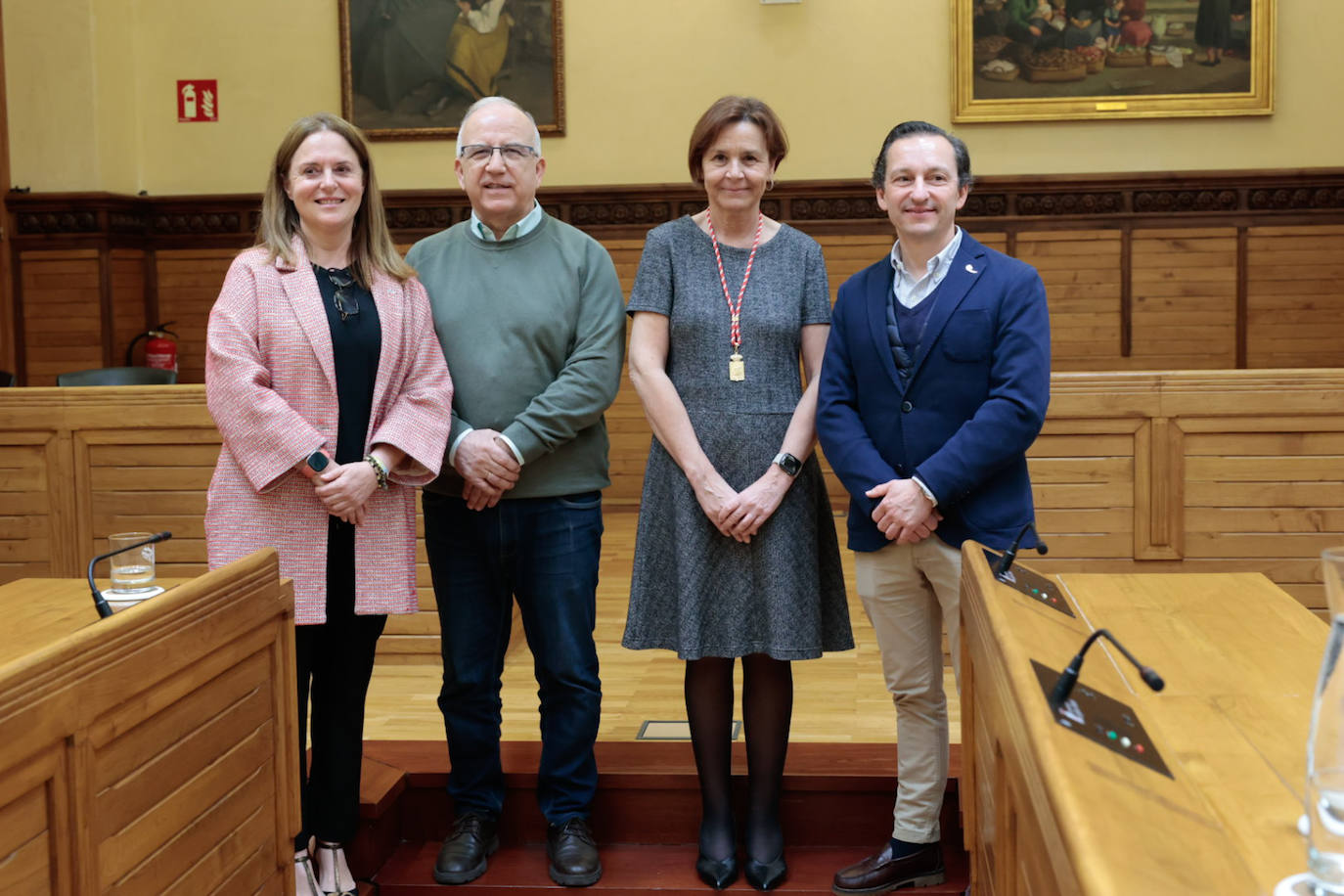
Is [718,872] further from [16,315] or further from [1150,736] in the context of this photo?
[16,315]

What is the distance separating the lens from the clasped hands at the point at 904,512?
268 cm

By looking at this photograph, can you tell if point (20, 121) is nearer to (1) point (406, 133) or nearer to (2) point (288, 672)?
(1) point (406, 133)

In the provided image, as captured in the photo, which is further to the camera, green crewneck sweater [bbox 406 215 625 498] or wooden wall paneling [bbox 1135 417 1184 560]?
wooden wall paneling [bbox 1135 417 1184 560]

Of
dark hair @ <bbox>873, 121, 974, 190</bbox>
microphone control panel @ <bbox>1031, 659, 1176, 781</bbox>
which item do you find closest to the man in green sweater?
dark hair @ <bbox>873, 121, 974, 190</bbox>

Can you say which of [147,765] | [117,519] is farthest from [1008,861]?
[117,519]

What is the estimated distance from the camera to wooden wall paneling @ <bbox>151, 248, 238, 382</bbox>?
8430 millimetres

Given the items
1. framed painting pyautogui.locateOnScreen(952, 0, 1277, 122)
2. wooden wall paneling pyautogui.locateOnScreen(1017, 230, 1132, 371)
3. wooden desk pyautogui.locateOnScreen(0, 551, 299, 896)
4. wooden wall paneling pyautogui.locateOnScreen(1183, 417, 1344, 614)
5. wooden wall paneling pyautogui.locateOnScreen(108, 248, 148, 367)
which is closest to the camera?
wooden desk pyautogui.locateOnScreen(0, 551, 299, 896)

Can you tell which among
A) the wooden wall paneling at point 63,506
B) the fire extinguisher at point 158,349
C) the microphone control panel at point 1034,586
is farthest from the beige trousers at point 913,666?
the fire extinguisher at point 158,349

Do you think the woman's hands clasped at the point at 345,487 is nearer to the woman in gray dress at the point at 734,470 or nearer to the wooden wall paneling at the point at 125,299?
the woman in gray dress at the point at 734,470

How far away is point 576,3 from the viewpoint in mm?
8164

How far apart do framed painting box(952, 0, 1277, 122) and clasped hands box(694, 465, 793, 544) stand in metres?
5.71

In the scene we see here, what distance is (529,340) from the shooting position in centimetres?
295

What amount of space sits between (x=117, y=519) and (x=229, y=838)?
2.76 m

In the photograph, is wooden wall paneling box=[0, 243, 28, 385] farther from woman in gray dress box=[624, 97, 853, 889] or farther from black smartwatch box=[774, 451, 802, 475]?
black smartwatch box=[774, 451, 802, 475]
